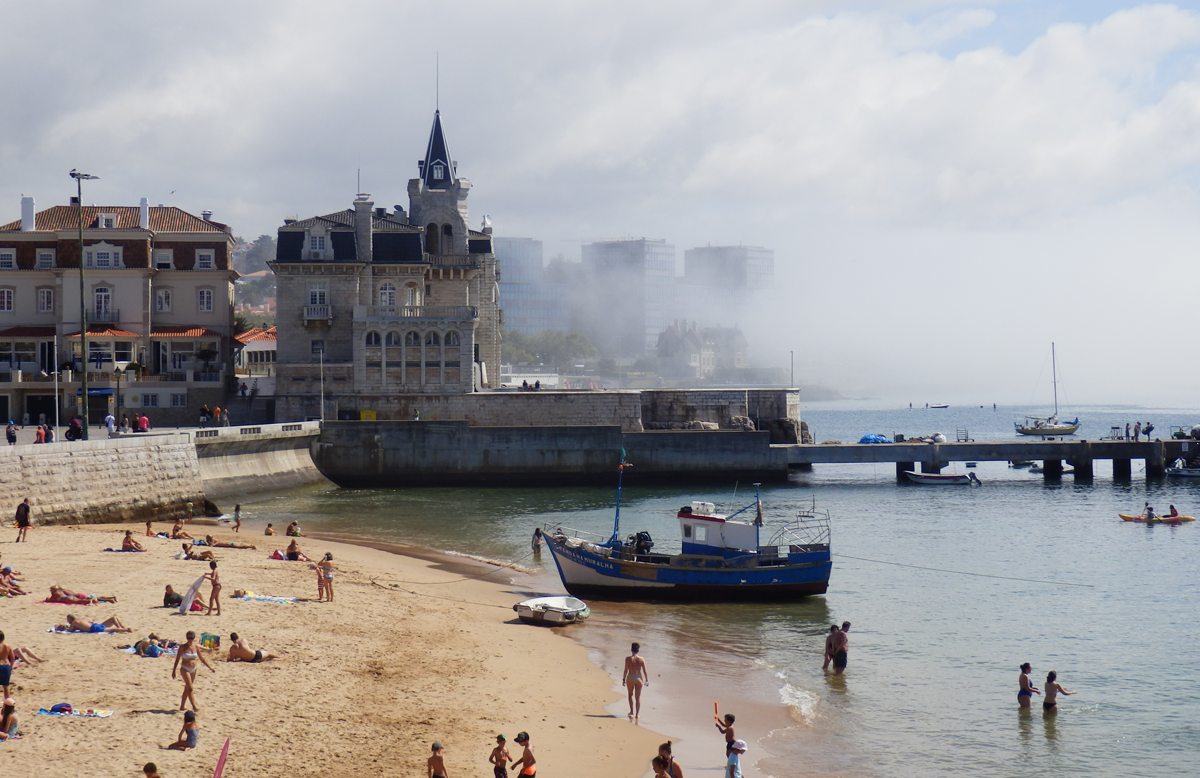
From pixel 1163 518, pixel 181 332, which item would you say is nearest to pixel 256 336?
pixel 181 332

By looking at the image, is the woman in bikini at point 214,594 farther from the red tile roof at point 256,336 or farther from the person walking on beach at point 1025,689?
the red tile roof at point 256,336

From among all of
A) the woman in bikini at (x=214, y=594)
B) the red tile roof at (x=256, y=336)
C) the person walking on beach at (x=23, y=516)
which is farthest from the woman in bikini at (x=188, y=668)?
the red tile roof at (x=256, y=336)

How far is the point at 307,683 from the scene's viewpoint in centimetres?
1941

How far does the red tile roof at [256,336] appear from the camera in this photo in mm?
74688

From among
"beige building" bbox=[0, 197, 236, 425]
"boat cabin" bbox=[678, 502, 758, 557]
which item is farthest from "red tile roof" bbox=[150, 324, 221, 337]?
"boat cabin" bbox=[678, 502, 758, 557]

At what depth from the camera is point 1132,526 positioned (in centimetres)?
5000

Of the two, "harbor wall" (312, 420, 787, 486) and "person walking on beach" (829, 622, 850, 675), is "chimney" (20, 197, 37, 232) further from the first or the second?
"person walking on beach" (829, 622, 850, 675)

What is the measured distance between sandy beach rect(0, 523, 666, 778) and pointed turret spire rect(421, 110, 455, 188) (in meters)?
48.4

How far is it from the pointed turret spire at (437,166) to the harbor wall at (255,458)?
23458mm

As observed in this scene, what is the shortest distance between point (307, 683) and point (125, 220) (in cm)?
5753

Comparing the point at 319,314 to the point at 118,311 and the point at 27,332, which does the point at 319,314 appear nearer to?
the point at 118,311

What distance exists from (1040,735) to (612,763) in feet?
31.5

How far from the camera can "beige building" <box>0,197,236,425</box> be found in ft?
204

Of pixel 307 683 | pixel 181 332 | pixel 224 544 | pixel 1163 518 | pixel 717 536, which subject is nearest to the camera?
pixel 307 683
